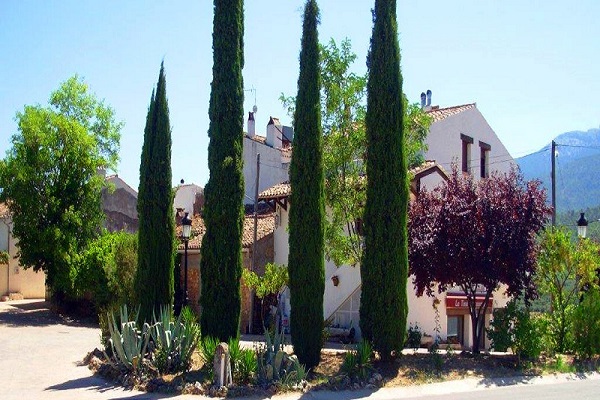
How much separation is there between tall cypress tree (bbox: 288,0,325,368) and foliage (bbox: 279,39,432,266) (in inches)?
97.7

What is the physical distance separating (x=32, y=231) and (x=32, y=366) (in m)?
13.7

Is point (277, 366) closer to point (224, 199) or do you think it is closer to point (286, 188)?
point (224, 199)

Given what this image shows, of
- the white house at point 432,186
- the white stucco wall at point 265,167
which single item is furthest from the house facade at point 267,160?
the white house at point 432,186

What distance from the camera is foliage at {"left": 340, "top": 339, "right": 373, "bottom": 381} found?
13.9 m

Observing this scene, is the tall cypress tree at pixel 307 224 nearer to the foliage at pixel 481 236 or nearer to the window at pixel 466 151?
the foliage at pixel 481 236

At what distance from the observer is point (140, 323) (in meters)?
16.4

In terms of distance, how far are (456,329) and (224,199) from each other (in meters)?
15.4

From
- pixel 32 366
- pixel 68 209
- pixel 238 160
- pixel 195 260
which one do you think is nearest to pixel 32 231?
pixel 68 209

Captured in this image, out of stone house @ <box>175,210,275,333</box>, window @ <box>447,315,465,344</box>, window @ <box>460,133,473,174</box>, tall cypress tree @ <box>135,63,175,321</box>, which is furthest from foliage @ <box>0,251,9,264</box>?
window @ <box>460,133,473,174</box>

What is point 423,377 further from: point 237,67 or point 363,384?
point 237,67

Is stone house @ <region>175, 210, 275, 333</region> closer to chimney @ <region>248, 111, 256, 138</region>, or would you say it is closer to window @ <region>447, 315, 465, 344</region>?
chimney @ <region>248, 111, 256, 138</region>

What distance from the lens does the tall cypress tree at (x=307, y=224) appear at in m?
14.5

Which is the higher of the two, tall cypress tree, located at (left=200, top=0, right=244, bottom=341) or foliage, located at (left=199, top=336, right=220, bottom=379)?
tall cypress tree, located at (left=200, top=0, right=244, bottom=341)

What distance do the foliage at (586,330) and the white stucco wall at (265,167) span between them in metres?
17.3
